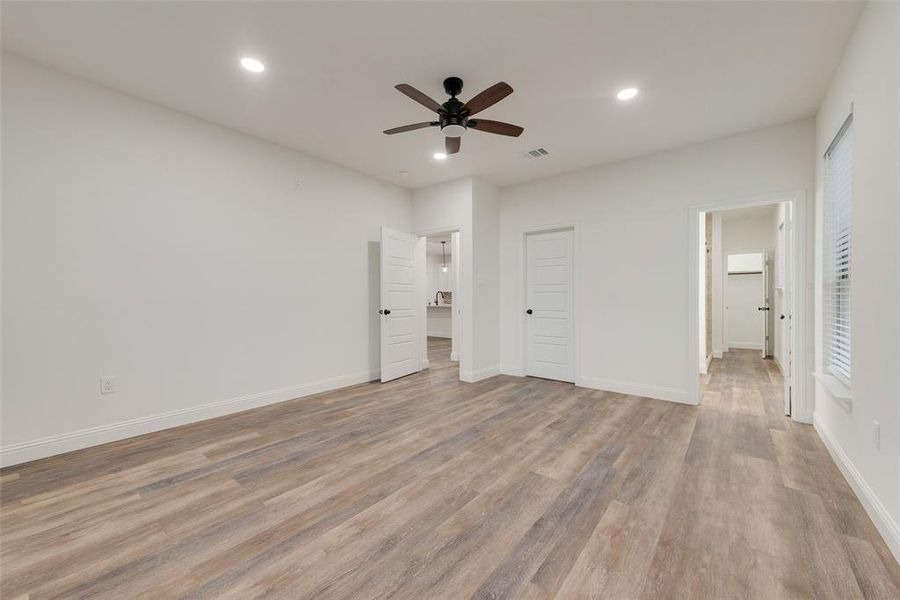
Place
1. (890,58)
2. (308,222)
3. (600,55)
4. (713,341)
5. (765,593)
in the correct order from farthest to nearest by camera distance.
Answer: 1. (713,341)
2. (308,222)
3. (600,55)
4. (890,58)
5. (765,593)

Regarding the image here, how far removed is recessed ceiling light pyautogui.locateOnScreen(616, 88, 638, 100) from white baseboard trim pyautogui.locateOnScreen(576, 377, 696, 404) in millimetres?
3003

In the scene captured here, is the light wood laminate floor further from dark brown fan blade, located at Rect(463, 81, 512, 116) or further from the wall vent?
the wall vent

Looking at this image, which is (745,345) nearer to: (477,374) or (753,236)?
(753,236)

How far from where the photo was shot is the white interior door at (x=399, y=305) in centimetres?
493

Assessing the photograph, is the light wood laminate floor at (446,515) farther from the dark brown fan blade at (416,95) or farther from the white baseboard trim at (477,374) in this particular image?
the dark brown fan blade at (416,95)

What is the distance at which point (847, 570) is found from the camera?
1562mm

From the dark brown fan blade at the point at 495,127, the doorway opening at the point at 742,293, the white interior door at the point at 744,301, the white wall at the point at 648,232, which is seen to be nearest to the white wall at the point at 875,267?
the white wall at the point at 648,232

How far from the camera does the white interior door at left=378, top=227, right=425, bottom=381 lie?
194 inches

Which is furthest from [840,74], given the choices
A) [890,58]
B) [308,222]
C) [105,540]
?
[105,540]

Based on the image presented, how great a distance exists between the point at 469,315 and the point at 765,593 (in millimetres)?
3777

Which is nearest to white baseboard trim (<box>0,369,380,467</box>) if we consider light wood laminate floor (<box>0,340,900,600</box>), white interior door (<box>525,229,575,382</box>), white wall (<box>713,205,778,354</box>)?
light wood laminate floor (<box>0,340,900,600</box>)

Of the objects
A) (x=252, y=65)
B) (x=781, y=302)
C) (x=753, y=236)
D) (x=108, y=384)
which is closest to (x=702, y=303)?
(x=781, y=302)

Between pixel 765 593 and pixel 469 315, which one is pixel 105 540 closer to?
pixel 765 593

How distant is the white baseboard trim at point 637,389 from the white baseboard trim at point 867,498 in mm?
1210
